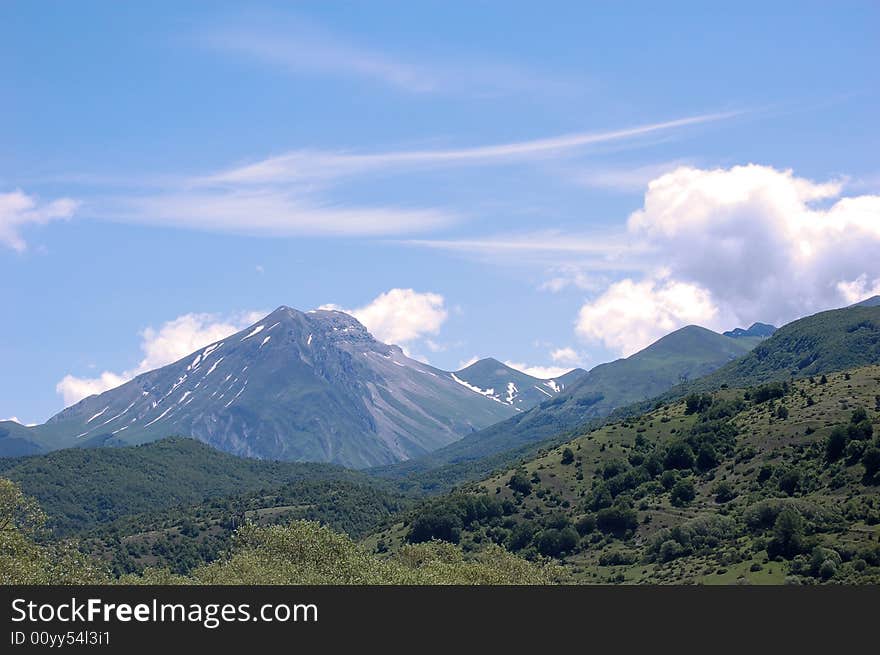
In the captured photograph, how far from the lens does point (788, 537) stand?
15625 centimetres

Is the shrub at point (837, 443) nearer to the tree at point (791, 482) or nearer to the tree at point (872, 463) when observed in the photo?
the tree at point (791, 482)

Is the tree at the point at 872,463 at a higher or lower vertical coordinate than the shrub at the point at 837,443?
lower

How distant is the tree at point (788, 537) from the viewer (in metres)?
154

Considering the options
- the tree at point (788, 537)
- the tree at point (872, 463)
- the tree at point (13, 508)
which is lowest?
the tree at point (788, 537)

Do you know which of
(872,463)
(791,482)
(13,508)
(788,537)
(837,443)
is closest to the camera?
(13,508)

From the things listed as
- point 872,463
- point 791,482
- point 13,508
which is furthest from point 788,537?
point 13,508

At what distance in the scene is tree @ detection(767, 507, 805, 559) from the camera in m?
154

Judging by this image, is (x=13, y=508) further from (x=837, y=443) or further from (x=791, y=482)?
(x=837, y=443)

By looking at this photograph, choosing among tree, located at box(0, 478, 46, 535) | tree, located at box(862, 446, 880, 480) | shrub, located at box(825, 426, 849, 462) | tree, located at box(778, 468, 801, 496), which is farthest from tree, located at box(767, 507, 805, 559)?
tree, located at box(0, 478, 46, 535)

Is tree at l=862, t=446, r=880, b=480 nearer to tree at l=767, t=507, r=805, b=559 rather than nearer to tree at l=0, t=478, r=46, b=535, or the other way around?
tree at l=767, t=507, r=805, b=559

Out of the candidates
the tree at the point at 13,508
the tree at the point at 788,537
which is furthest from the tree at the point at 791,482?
the tree at the point at 13,508
